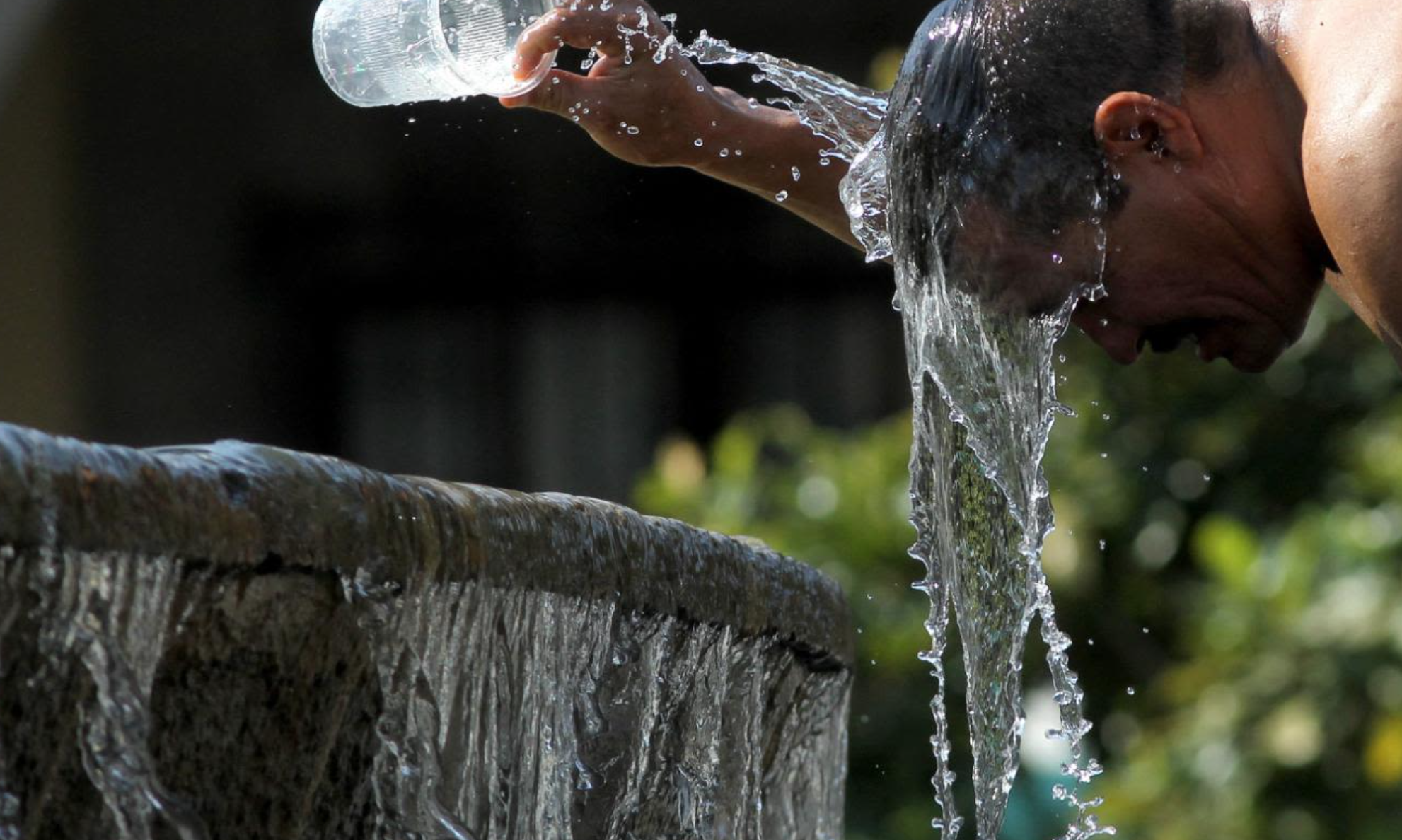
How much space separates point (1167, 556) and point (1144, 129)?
3243mm

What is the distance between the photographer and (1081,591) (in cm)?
524

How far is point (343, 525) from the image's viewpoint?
158cm

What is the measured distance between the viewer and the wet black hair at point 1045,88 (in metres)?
2.17

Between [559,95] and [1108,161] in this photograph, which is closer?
[1108,161]

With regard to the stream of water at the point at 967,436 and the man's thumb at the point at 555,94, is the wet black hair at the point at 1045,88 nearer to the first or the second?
the stream of water at the point at 967,436

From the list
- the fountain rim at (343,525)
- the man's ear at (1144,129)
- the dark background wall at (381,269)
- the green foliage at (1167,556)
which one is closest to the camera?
the fountain rim at (343,525)

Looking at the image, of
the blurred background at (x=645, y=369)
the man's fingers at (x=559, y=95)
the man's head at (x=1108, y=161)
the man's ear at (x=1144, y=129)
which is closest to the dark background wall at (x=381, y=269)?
the blurred background at (x=645, y=369)

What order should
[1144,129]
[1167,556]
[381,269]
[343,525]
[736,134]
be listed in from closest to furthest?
[343,525] < [1144,129] < [736,134] < [1167,556] < [381,269]

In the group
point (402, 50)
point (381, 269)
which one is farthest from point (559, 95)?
point (381, 269)

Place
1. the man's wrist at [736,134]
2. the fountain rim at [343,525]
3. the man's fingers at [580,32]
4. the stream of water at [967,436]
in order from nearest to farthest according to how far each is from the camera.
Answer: the fountain rim at [343,525], the stream of water at [967,436], the man's fingers at [580,32], the man's wrist at [736,134]

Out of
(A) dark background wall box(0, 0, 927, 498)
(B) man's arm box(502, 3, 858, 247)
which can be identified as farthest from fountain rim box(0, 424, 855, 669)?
(A) dark background wall box(0, 0, 927, 498)

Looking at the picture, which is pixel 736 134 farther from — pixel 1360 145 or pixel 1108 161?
pixel 1360 145

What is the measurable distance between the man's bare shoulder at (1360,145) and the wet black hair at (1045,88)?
12 centimetres

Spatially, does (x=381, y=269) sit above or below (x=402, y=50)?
above
